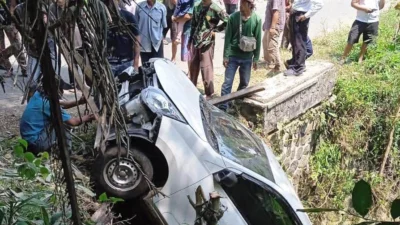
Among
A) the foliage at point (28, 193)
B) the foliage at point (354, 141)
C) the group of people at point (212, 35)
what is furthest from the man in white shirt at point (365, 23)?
the foliage at point (28, 193)

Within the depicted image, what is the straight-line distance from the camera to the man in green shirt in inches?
294

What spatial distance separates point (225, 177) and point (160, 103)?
784 millimetres

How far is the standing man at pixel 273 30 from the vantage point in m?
8.85

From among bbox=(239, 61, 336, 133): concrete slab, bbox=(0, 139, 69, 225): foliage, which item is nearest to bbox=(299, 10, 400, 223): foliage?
bbox=(239, 61, 336, 133): concrete slab

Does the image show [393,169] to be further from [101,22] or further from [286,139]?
[101,22]

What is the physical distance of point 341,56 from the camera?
35.1ft

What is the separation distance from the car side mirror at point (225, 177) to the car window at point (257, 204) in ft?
0.15

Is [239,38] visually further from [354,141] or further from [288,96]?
[354,141]

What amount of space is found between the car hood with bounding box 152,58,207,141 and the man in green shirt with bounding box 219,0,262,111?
6.55ft

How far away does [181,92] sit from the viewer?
513cm

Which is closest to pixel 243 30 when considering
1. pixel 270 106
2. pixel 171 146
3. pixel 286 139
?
pixel 270 106

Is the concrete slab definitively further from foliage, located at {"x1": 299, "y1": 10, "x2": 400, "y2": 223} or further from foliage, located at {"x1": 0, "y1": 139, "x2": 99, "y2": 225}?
foliage, located at {"x1": 0, "y1": 139, "x2": 99, "y2": 225}

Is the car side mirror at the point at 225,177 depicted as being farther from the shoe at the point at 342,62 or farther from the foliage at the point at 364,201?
the shoe at the point at 342,62

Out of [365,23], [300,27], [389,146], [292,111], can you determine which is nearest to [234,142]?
[292,111]
